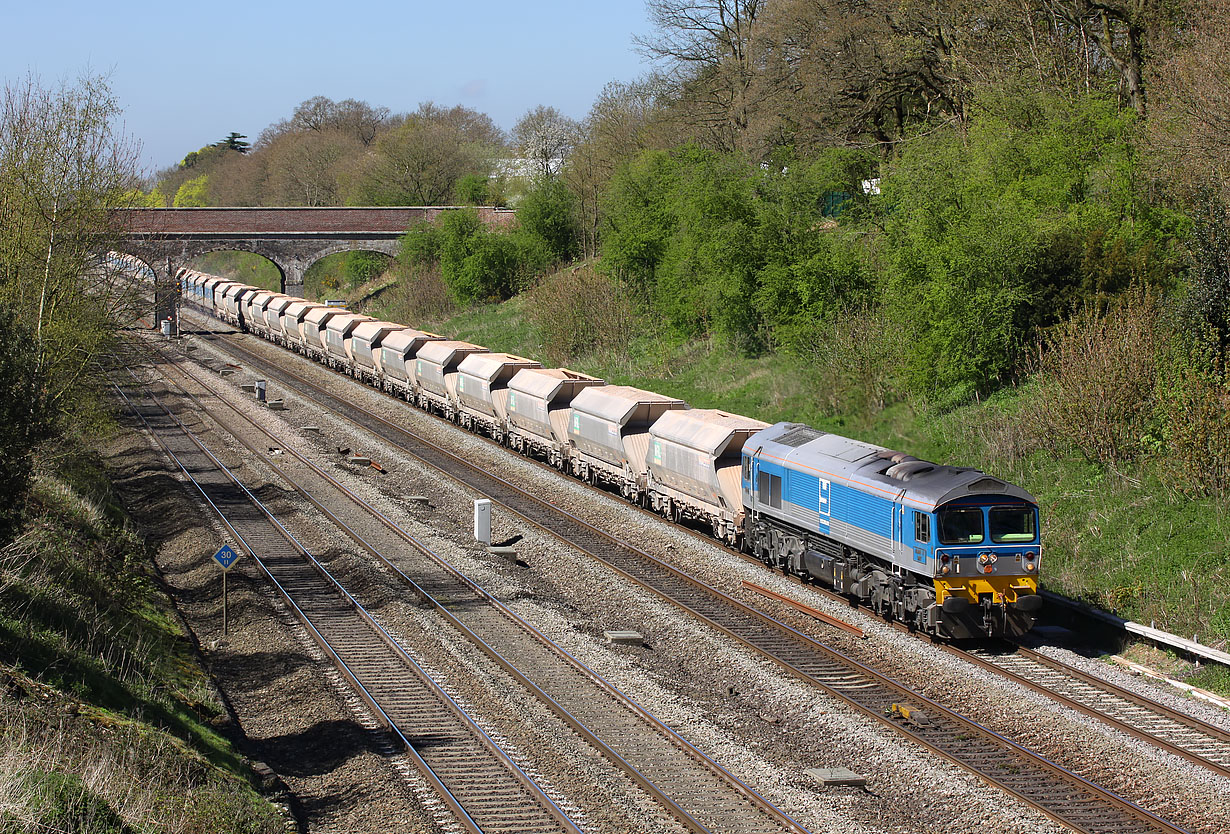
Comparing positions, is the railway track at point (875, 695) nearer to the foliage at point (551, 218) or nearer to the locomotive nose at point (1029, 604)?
the locomotive nose at point (1029, 604)

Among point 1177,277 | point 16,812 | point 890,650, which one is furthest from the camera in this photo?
point 1177,277

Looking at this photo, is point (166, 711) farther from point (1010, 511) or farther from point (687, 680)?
point (1010, 511)

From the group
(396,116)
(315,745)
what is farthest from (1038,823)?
(396,116)

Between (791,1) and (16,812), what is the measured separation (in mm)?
41901

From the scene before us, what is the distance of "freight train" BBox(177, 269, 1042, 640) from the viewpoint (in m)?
16.9

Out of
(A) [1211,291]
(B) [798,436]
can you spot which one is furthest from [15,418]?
(A) [1211,291]

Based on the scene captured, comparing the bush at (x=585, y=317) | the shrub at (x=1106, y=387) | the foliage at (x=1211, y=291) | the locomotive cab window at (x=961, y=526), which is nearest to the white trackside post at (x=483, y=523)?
the locomotive cab window at (x=961, y=526)

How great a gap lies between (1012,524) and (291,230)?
65.9m

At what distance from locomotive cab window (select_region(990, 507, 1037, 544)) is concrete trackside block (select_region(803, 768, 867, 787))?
6057 millimetres

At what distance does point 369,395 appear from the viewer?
4631 cm

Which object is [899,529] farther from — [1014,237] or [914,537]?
[1014,237]

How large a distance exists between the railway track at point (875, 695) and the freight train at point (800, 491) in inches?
75.4

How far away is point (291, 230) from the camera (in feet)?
244

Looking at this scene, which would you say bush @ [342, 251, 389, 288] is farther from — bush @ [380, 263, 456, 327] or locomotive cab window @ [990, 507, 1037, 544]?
locomotive cab window @ [990, 507, 1037, 544]
